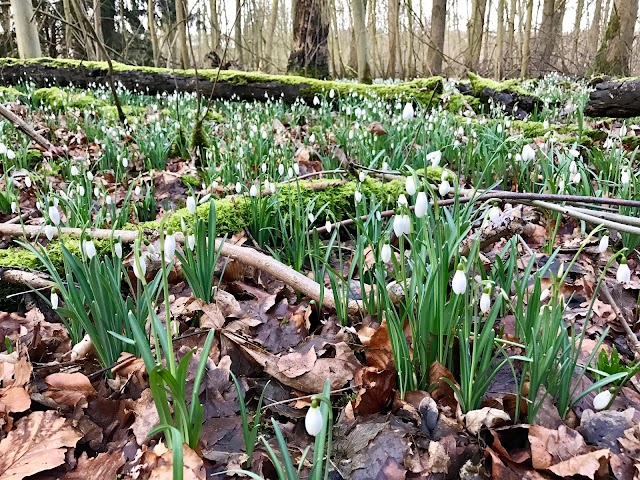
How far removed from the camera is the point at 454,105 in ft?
22.2

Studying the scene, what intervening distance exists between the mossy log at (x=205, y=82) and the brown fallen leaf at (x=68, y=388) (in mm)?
6012

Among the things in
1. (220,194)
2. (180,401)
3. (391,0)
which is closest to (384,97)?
(220,194)

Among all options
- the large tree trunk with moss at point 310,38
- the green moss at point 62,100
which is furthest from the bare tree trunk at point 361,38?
the green moss at point 62,100

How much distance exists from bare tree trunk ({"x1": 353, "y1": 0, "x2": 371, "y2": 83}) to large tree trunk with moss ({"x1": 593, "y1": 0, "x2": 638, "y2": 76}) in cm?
554

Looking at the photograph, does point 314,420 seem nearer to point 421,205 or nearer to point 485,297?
point 485,297

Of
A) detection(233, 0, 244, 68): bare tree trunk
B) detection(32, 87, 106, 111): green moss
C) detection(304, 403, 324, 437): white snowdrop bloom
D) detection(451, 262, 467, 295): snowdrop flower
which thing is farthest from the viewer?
detection(32, 87, 106, 111): green moss

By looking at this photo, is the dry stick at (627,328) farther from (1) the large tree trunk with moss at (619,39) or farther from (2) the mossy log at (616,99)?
(1) the large tree trunk with moss at (619,39)

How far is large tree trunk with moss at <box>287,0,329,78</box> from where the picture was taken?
1148cm

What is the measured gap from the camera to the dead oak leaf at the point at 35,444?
4.32 ft

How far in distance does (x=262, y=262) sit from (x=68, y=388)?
983 millimetres

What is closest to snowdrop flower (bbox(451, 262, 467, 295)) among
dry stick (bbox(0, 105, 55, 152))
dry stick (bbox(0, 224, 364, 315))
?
dry stick (bbox(0, 224, 364, 315))

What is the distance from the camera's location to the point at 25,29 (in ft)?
34.4

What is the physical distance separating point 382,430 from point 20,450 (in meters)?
1.04

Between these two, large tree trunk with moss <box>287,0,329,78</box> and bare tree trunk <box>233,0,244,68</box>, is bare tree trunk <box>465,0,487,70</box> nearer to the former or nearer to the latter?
large tree trunk with moss <box>287,0,329,78</box>
